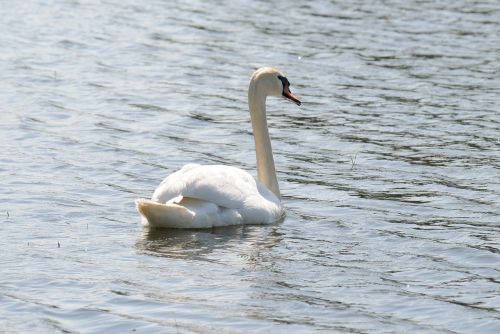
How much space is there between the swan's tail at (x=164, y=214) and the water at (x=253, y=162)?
127mm

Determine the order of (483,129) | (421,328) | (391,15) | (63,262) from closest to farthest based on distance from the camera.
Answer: (421,328) → (63,262) → (483,129) → (391,15)

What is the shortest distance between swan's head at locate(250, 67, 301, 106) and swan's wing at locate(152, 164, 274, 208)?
50.3 inches

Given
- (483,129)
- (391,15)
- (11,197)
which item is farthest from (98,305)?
(391,15)

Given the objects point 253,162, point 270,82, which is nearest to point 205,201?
point 270,82

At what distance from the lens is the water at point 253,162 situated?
8812mm

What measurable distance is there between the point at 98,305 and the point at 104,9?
17.0 metres

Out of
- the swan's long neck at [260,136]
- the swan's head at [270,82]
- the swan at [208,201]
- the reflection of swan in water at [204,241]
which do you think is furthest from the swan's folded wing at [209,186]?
the swan's head at [270,82]

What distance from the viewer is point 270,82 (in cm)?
1230

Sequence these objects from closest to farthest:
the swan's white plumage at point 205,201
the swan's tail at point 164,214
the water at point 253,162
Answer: the water at point 253,162 → the swan's tail at point 164,214 → the swan's white plumage at point 205,201

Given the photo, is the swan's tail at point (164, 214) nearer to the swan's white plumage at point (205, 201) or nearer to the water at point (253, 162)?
the swan's white plumage at point (205, 201)

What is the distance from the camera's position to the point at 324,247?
10523 mm

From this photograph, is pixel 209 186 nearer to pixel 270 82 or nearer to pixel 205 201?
pixel 205 201

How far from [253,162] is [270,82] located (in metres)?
1.86

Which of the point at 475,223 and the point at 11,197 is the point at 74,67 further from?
the point at 475,223
